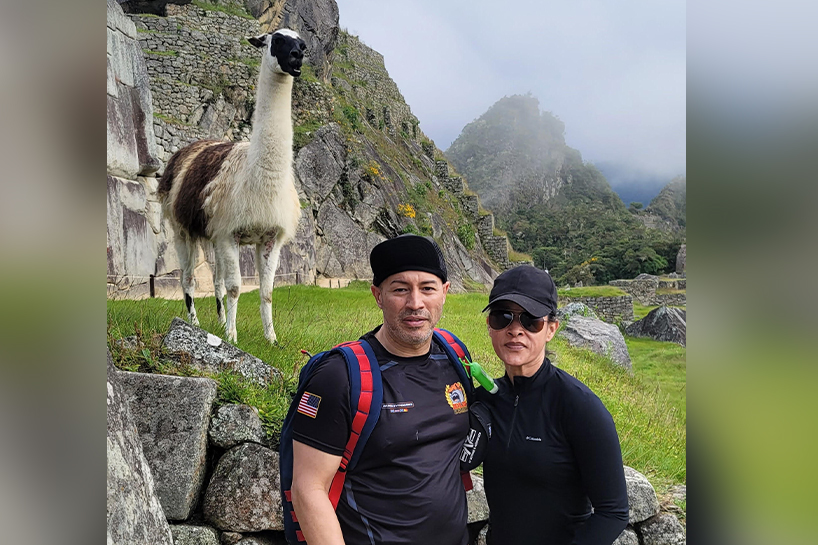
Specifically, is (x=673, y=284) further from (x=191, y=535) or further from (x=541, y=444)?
(x=191, y=535)

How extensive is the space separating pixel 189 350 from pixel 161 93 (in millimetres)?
2068

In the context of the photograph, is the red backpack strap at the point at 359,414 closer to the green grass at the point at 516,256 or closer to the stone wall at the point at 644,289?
the green grass at the point at 516,256

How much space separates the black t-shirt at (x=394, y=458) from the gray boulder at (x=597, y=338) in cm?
350

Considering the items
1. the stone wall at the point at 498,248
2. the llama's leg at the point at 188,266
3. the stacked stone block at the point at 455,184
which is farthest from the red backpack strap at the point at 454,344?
the stacked stone block at the point at 455,184

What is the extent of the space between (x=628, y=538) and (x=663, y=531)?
24cm

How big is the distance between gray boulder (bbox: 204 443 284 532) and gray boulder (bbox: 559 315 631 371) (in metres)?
3.23

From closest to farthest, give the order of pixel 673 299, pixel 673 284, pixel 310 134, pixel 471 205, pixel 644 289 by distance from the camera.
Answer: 1. pixel 310 134
2. pixel 471 205
3. pixel 673 299
4. pixel 673 284
5. pixel 644 289

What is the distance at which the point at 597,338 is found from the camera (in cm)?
511

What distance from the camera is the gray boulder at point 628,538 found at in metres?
3.19

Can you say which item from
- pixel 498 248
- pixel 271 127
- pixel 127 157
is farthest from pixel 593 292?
pixel 127 157

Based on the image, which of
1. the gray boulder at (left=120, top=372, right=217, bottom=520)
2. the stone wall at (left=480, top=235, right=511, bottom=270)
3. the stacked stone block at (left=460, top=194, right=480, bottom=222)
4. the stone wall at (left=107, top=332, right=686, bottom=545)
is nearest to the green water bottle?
the stone wall at (left=107, top=332, right=686, bottom=545)
